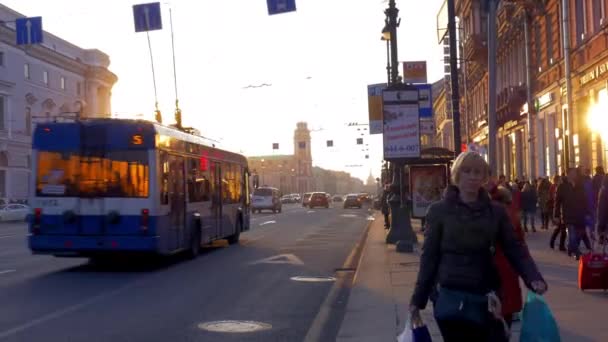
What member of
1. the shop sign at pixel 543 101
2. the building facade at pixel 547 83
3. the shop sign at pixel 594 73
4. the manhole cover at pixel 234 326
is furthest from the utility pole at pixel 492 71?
the shop sign at pixel 543 101

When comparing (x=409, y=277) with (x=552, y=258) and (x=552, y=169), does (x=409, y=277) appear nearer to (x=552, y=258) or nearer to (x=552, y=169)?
(x=552, y=258)

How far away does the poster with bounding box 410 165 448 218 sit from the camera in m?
25.8

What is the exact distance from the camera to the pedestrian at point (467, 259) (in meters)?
4.84

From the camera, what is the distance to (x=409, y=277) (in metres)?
14.3

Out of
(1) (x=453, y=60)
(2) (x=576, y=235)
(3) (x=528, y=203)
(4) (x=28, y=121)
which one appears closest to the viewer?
(2) (x=576, y=235)

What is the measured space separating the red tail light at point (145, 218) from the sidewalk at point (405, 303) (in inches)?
157

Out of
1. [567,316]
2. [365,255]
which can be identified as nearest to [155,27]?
[365,255]

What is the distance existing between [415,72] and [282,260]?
488 inches

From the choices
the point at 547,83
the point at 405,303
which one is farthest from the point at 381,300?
the point at 547,83

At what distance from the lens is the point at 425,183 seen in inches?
1023

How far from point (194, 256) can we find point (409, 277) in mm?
6268

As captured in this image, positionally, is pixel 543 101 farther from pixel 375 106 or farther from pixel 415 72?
pixel 375 106

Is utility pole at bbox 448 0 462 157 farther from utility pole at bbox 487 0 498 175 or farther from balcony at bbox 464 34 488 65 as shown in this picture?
balcony at bbox 464 34 488 65

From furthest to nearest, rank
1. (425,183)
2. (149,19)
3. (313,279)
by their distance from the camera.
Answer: (425,183) < (149,19) < (313,279)
